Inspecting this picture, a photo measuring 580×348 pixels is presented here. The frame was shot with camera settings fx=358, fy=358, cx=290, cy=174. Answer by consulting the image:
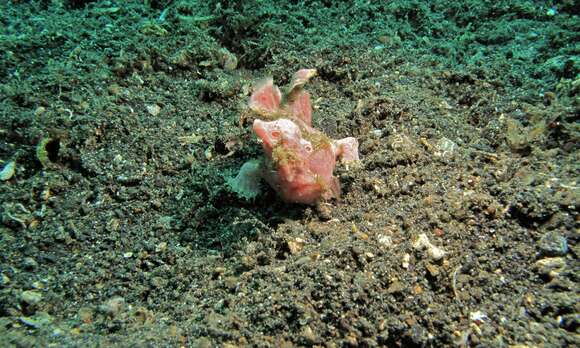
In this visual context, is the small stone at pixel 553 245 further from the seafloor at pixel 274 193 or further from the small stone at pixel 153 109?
the small stone at pixel 153 109

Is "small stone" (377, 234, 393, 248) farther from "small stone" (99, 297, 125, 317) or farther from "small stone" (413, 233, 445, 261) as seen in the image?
"small stone" (99, 297, 125, 317)

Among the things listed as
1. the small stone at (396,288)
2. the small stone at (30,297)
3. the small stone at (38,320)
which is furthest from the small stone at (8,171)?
the small stone at (396,288)

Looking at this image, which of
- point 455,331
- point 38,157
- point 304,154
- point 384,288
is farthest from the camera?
point 38,157

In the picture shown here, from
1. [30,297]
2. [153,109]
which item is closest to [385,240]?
[30,297]

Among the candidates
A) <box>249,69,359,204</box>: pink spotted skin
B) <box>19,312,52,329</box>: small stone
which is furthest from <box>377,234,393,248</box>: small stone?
<box>19,312,52,329</box>: small stone

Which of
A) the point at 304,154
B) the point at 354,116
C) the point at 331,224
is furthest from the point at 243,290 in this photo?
the point at 354,116

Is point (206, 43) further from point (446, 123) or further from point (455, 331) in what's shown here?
point (455, 331)
